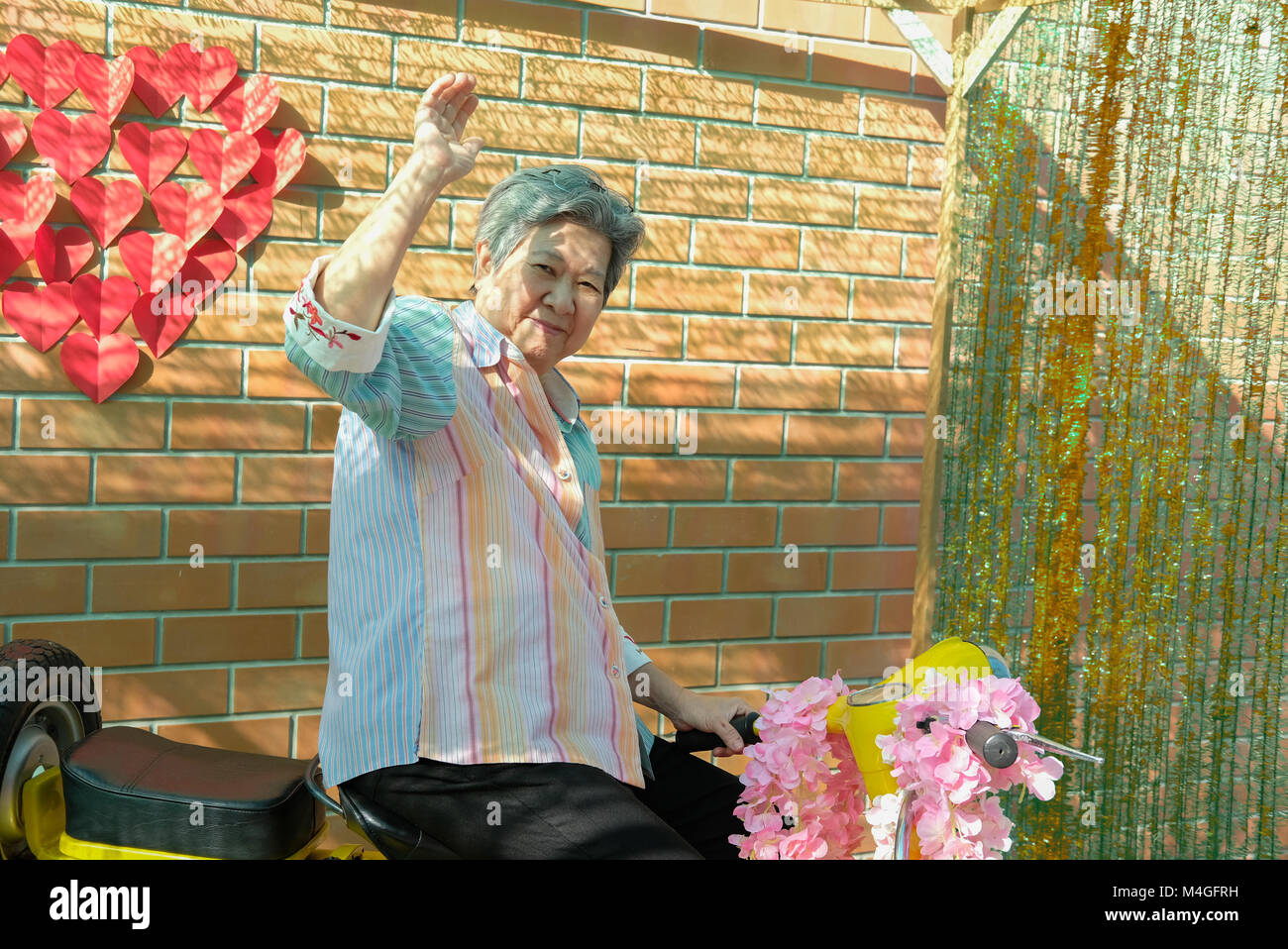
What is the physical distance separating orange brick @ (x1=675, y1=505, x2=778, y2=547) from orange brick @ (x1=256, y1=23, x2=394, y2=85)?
1.37 m

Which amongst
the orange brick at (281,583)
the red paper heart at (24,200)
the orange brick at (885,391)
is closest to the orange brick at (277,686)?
the orange brick at (281,583)

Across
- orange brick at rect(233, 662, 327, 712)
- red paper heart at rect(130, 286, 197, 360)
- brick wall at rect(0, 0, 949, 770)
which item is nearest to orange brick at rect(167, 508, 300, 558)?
brick wall at rect(0, 0, 949, 770)

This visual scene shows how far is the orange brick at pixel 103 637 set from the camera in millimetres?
2564

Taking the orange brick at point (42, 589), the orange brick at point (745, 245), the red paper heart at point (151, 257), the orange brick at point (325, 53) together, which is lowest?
the orange brick at point (42, 589)

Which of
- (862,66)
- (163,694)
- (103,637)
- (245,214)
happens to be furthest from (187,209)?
(862,66)

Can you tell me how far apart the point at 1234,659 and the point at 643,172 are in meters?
1.88

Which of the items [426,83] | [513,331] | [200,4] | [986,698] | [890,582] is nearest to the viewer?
[986,698]

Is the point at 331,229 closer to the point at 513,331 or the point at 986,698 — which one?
the point at 513,331

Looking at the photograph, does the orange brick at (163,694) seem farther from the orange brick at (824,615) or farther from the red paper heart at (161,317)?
the orange brick at (824,615)

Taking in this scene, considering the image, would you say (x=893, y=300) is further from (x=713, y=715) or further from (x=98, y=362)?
(x=98, y=362)

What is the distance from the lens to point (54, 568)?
2562 millimetres

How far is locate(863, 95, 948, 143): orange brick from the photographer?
3113 millimetres

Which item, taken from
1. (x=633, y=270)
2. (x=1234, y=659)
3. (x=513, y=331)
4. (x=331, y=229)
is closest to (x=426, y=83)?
(x=331, y=229)

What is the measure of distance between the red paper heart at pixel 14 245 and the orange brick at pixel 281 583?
0.84m
